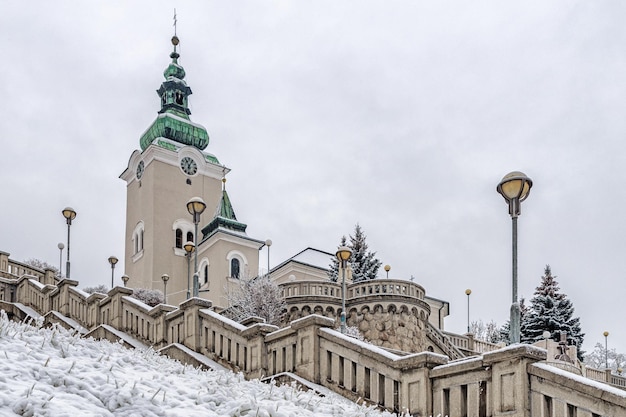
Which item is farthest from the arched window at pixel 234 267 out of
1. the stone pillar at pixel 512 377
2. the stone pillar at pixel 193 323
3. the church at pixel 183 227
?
the stone pillar at pixel 512 377

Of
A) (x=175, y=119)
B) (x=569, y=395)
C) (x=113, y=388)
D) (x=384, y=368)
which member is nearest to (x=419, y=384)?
(x=384, y=368)

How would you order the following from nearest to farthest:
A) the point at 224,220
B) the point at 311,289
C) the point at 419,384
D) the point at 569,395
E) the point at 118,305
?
the point at 569,395, the point at 419,384, the point at 118,305, the point at 311,289, the point at 224,220

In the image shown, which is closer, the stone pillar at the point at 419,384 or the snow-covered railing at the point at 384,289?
the stone pillar at the point at 419,384

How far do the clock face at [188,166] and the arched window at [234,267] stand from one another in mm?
10417

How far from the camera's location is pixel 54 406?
7.23m

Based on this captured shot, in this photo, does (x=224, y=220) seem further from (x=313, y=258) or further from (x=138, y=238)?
(x=138, y=238)

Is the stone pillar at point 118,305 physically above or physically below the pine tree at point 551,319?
below

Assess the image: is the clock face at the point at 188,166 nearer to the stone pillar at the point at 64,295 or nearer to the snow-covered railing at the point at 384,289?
the snow-covered railing at the point at 384,289

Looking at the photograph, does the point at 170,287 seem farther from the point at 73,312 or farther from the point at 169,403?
the point at 169,403

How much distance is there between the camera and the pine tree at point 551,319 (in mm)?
50938

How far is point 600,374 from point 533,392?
106 ft

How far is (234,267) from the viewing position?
180ft

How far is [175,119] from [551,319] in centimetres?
3291

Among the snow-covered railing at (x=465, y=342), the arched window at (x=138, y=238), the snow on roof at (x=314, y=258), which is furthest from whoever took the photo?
the arched window at (x=138, y=238)
